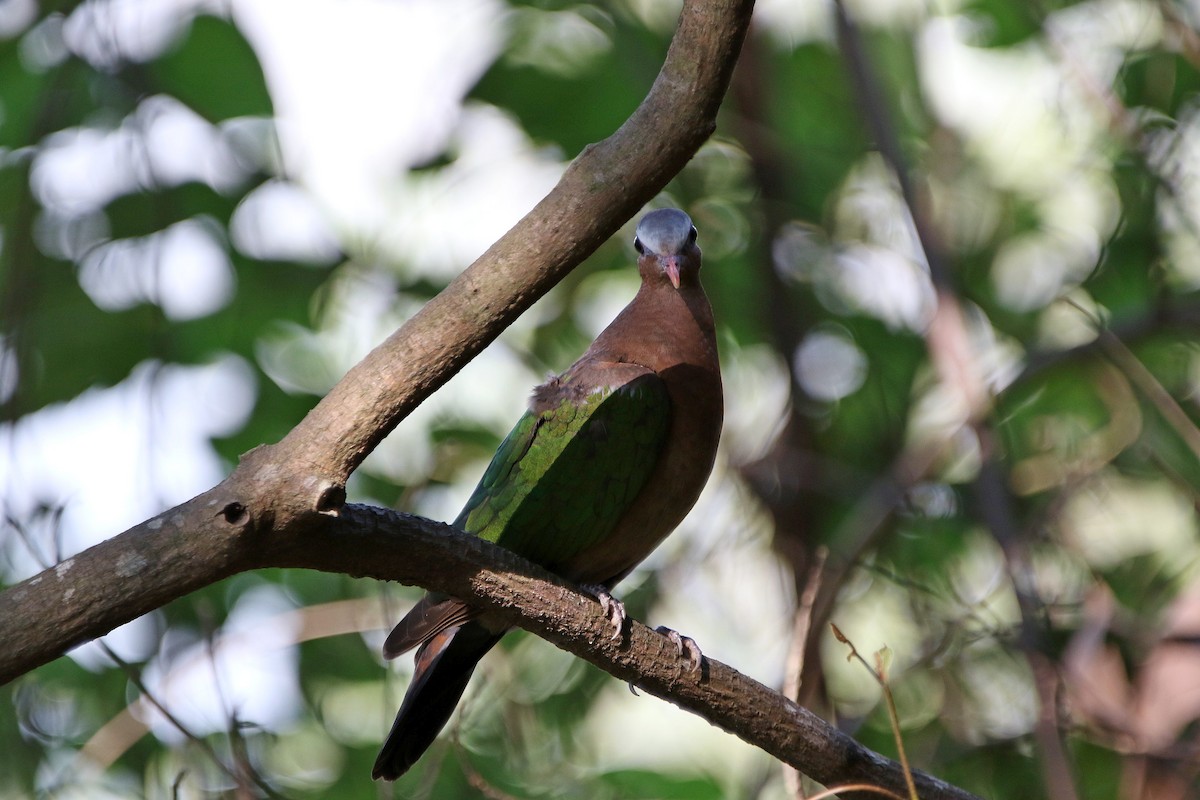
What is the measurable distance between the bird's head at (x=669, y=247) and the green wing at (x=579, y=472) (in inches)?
19.2

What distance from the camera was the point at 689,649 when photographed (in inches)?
116

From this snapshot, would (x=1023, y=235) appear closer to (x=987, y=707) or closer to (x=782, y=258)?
(x=782, y=258)

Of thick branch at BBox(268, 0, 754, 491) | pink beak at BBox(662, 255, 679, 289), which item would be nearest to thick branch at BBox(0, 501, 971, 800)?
thick branch at BBox(268, 0, 754, 491)

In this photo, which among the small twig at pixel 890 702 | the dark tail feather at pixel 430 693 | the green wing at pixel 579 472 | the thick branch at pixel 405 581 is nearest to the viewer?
the thick branch at pixel 405 581

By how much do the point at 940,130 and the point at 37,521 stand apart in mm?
4304

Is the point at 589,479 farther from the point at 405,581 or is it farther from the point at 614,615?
the point at 405,581

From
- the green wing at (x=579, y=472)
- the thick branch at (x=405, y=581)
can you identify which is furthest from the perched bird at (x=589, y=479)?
the thick branch at (x=405, y=581)

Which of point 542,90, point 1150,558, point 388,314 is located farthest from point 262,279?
point 1150,558

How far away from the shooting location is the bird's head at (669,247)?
12.5 feet

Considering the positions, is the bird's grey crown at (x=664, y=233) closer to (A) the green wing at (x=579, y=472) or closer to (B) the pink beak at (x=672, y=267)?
(B) the pink beak at (x=672, y=267)

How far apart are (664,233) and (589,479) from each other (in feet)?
2.92

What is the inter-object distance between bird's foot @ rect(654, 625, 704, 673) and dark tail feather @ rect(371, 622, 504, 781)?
2.46ft

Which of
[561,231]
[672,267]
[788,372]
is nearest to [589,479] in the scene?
[672,267]

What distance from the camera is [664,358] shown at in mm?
3621
